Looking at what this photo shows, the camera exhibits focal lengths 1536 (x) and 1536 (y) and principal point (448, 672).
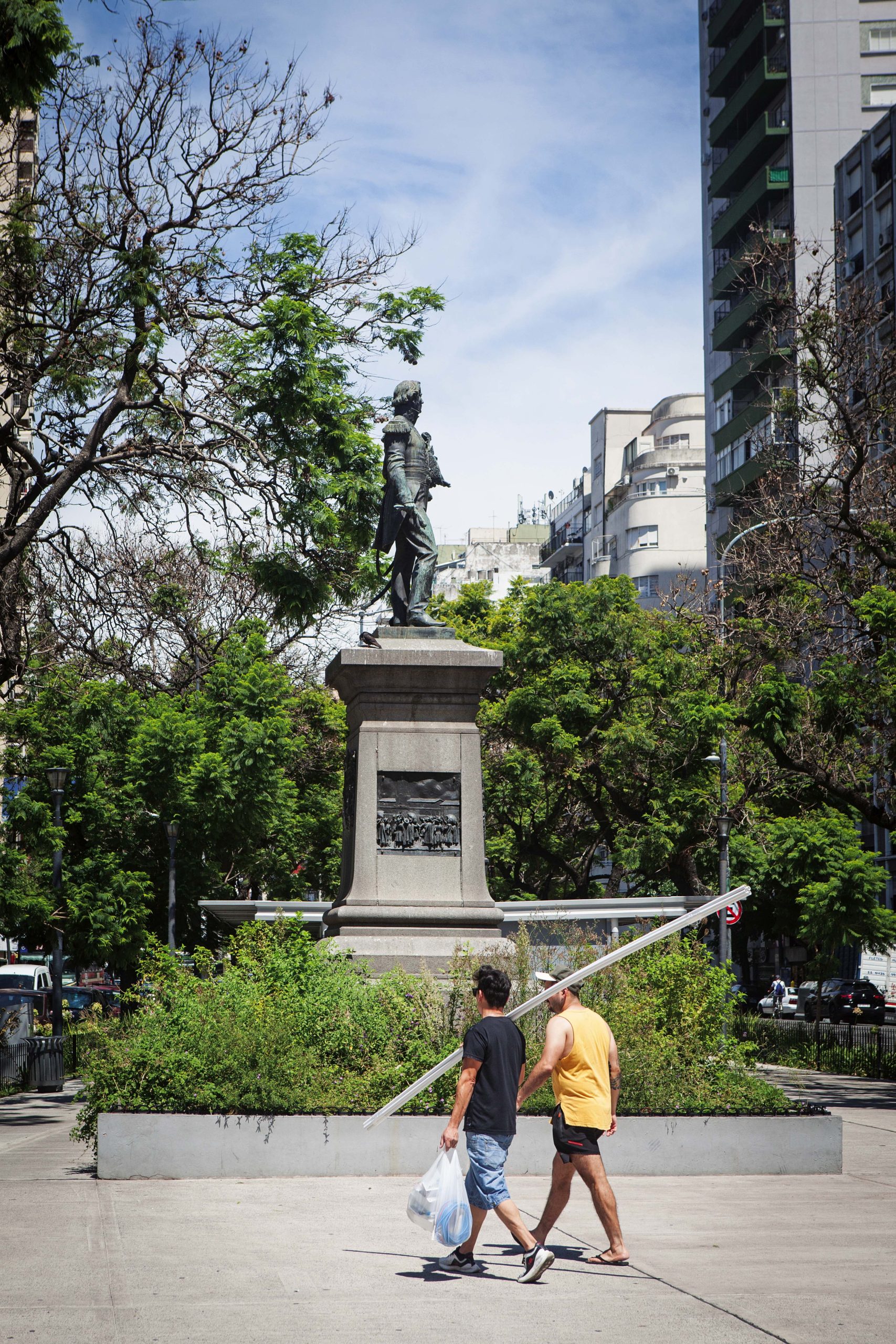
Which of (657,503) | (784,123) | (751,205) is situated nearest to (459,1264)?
(751,205)

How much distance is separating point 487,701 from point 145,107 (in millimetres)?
25670

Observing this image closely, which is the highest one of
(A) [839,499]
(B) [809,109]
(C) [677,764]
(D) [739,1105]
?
(B) [809,109]

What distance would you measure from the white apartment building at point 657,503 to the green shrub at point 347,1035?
253 ft

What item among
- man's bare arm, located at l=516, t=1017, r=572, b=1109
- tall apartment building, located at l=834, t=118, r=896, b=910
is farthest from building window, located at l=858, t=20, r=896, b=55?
man's bare arm, located at l=516, t=1017, r=572, b=1109

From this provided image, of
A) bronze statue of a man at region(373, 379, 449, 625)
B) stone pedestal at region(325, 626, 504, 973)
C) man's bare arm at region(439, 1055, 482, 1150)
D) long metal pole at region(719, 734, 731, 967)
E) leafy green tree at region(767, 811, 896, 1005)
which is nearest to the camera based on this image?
man's bare arm at region(439, 1055, 482, 1150)

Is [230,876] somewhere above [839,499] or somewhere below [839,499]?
below

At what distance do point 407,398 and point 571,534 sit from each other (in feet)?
331

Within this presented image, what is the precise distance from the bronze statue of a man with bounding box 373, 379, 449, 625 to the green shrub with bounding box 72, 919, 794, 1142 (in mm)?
4322

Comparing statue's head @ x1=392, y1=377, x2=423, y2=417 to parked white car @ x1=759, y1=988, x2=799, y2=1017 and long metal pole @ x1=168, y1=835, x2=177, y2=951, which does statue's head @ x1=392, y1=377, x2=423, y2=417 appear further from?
parked white car @ x1=759, y1=988, x2=799, y2=1017

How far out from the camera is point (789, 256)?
21.7 meters

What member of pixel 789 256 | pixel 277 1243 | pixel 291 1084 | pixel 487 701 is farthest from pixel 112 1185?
pixel 487 701

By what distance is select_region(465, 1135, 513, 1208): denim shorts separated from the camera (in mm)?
7605

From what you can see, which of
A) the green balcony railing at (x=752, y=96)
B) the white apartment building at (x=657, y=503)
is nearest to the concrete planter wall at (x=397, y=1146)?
the green balcony railing at (x=752, y=96)

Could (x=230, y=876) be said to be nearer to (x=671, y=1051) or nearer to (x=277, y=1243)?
(x=671, y=1051)
